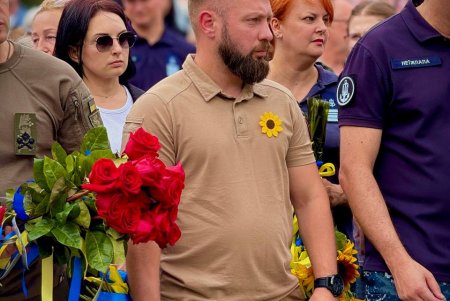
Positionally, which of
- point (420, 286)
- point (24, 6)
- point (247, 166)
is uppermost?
point (247, 166)

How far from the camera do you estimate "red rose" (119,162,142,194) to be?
558 cm

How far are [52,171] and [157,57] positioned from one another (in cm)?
565

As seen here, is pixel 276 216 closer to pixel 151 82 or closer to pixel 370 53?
pixel 370 53

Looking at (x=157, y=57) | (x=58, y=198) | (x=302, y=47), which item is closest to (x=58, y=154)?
(x=58, y=198)

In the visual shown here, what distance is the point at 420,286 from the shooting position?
6137mm

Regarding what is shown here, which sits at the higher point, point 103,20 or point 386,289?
point 103,20

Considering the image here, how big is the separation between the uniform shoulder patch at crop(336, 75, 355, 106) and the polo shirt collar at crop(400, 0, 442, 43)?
1.24ft

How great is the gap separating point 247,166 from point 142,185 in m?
0.78

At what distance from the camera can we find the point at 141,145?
5.75 meters

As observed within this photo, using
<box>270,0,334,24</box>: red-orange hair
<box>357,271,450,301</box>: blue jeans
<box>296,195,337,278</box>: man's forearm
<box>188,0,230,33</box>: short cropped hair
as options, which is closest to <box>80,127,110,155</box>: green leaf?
<box>188,0,230,33</box>: short cropped hair

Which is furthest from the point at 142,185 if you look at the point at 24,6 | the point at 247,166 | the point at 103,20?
the point at 24,6

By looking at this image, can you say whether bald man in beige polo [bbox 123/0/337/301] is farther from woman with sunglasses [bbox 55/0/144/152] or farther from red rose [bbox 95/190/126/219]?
woman with sunglasses [bbox 55/0/144/152]

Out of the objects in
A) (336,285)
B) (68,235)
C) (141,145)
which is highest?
(141,145)

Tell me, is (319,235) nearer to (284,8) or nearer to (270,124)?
(270,124)
